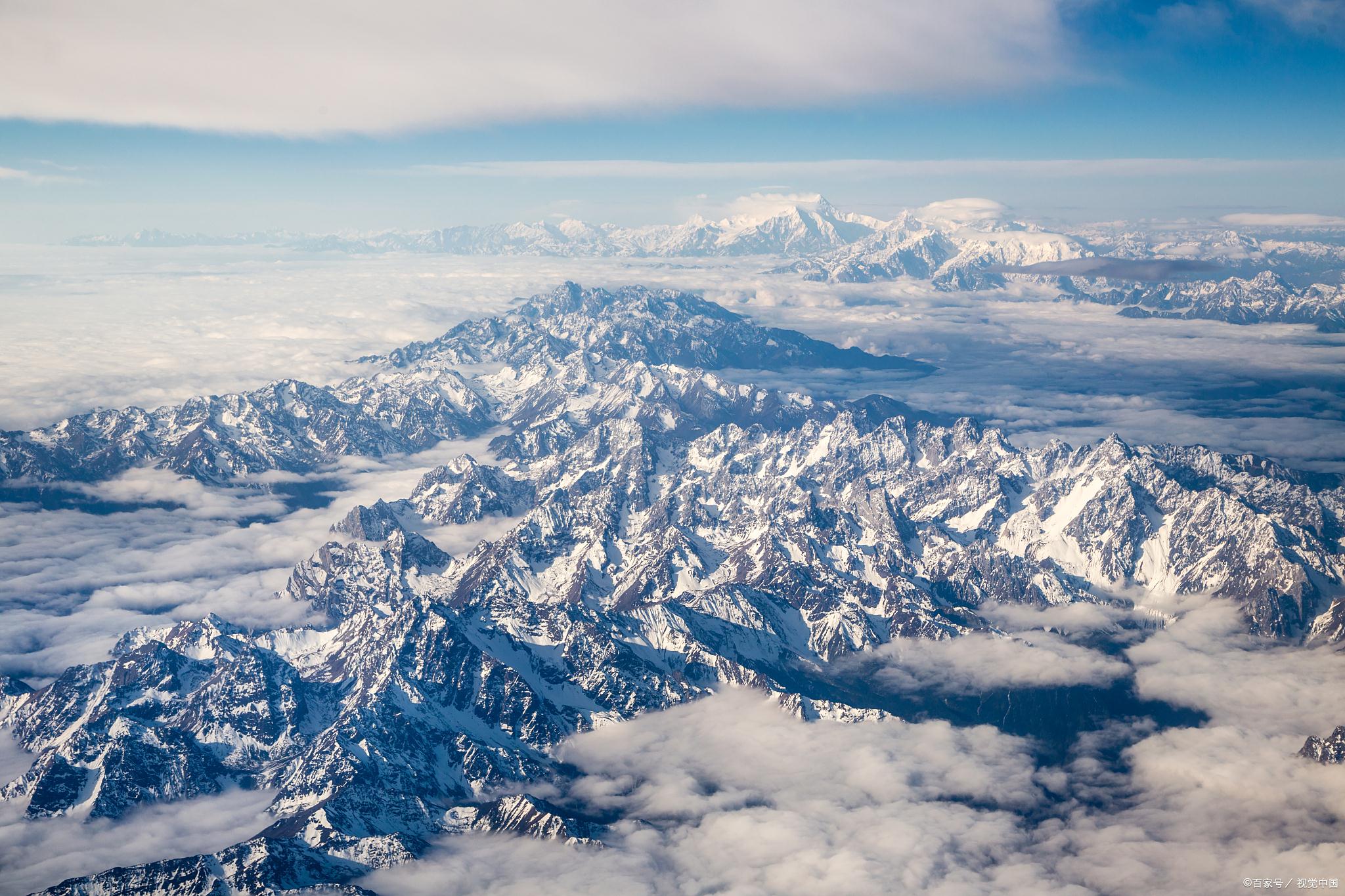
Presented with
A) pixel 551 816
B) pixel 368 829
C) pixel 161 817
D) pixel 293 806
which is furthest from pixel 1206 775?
pixel 161 817

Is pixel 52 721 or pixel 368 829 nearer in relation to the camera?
pixel 368 829

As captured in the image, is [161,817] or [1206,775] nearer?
[161,817]

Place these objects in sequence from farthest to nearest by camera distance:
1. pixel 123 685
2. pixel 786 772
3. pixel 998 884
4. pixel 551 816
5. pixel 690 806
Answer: pixel 123 685
pixel 786 772
pixel 690 806
pixel 551 816
pixel 998 884

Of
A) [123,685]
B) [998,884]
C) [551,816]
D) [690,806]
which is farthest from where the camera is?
[123,685]

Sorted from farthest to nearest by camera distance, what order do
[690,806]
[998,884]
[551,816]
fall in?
[690,806] → [551,816] → [998,884]

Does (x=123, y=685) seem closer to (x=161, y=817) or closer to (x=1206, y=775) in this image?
(x=161, y=817)

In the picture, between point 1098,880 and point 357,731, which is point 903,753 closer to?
point 1098,880

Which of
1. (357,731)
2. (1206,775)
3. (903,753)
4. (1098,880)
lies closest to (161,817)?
(357,731)

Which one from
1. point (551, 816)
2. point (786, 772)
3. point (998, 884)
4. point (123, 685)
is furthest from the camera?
point (123, 685)
